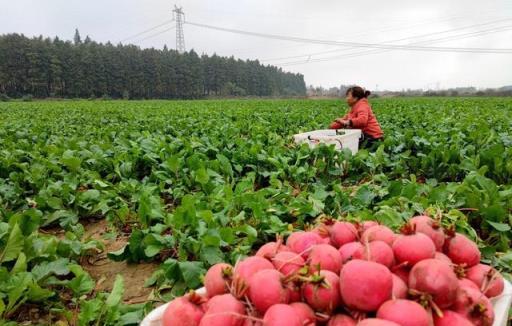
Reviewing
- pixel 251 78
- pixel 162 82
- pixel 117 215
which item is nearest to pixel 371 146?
pixel 117 215

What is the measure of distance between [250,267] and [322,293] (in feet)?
0.89

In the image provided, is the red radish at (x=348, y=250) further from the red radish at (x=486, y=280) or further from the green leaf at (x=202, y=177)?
the green leaf at (x=202, y=177)

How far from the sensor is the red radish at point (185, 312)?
52.6 inches

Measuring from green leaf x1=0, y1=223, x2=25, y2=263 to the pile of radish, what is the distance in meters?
1.70

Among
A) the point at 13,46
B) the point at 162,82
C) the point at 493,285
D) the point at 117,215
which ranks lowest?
the point at 117,215

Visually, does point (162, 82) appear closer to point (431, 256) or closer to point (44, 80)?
point (44, 80)

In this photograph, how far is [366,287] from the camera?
1259 millimetres

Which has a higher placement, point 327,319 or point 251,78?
point 251,78

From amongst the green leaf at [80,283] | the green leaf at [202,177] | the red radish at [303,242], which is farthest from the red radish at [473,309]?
the green leaf at [202,177]

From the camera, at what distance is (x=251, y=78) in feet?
331

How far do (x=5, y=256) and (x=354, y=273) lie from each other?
226 cm

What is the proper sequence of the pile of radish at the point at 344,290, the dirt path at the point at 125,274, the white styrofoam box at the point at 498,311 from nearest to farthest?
the pile of radish at the point at 344,290 → the white styrofoam box at the point at 498,311 → the dirt path at the point at 125,274

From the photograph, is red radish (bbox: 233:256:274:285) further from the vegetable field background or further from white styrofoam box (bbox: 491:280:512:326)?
white styrofoam box (bbox: 491:280:512:326)

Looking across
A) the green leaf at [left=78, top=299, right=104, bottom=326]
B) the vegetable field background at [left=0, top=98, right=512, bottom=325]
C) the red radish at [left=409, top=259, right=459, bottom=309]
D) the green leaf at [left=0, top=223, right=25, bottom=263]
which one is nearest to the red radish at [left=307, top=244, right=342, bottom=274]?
the red radish at [left=409, top=259, right=459, bottom=309]
